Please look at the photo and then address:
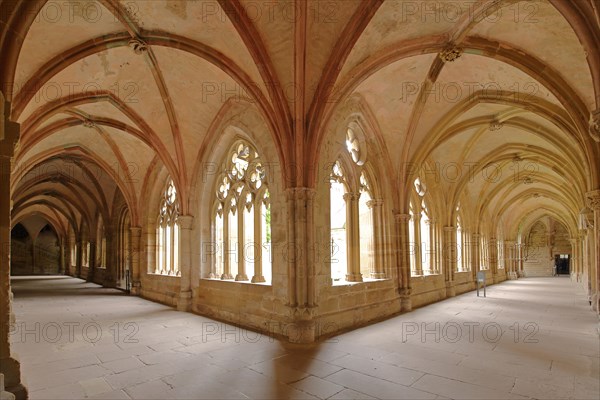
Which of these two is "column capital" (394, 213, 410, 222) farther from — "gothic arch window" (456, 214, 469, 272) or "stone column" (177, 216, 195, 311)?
"gothic arch window" (456, 214, 469, 272)

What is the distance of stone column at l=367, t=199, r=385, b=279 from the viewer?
737 cm

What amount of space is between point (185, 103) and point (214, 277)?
3.67 metres

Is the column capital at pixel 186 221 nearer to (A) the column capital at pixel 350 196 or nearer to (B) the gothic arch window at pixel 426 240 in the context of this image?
(A) the column capital at pixel 350 196

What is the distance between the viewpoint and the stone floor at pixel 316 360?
10.8 feet

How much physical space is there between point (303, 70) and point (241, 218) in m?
3.15

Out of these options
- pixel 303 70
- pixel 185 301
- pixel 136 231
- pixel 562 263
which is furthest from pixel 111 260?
pixel 562 263

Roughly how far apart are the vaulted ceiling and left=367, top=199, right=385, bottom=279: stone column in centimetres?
49

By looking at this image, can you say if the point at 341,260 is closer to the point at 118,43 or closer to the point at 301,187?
the point at 301,187

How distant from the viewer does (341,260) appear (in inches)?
311

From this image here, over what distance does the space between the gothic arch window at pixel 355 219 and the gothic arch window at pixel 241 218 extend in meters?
1.35

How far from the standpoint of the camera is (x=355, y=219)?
6.84m

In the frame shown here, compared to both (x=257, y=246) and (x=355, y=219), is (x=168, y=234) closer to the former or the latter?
(x=257, y=246)

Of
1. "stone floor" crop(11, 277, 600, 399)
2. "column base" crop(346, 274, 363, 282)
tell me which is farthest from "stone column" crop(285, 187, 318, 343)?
"column base" crop(346, 274, 363, 282)

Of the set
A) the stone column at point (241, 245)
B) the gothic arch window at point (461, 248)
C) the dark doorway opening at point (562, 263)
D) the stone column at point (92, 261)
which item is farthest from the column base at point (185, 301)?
the dark doorway opening at point (562, 263)
